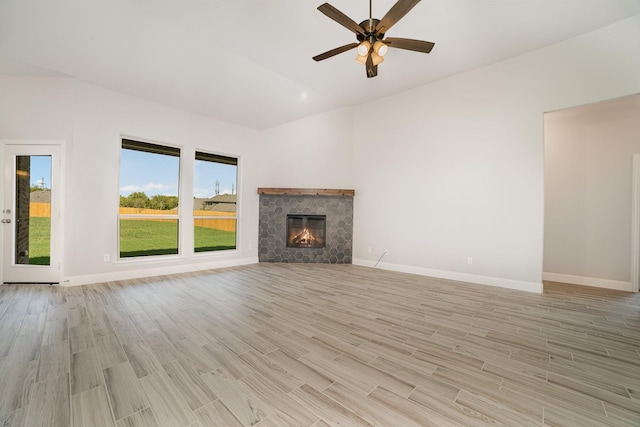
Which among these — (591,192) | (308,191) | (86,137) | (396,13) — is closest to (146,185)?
(86,137)

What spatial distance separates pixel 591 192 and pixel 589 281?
1.48 m

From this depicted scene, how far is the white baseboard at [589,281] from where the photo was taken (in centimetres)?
395

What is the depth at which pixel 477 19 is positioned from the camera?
3.01 meters

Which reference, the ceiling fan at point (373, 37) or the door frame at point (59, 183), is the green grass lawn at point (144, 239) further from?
the ceiling fan at point (373, 37)

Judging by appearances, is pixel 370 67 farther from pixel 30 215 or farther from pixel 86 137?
Result: pixel 30 215

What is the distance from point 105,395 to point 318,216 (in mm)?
4637

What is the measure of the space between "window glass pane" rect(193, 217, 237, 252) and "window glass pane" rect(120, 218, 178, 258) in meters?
0.43

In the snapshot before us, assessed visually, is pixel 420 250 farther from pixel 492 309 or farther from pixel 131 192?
pixel 131 192

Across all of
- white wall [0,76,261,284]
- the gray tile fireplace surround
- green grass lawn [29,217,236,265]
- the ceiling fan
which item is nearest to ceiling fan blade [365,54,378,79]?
the ceiling fan

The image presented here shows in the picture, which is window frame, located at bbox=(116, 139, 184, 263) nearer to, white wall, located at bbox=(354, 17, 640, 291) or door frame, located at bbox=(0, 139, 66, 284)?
door frame, located at bbox=(0, 139, 66, 284)

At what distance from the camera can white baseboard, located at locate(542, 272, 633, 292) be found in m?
3.95

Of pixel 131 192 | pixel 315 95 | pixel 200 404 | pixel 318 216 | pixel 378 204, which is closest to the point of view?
pixel 200 404

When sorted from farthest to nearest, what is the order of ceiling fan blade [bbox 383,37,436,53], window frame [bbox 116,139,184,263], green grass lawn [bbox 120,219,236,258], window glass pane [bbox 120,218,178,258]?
green grass lawn [bbox 120,219,236,258] < window glass pane [bbox 120,218,178,258] < window frame [bbox 116,139,184,263] < ceiling fan blade [bbox 383,37,436,53]

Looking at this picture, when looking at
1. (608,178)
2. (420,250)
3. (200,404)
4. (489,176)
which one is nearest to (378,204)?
(420,250)
